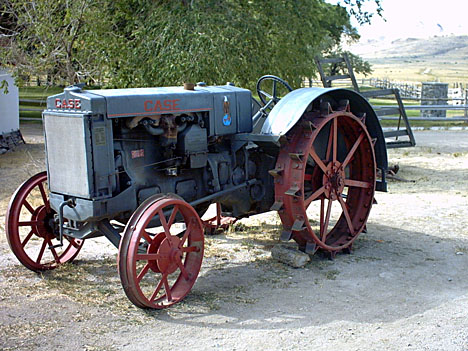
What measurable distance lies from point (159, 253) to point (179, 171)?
3.45ft

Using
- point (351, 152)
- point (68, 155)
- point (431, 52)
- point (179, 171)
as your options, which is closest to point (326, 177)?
point (351, 152)

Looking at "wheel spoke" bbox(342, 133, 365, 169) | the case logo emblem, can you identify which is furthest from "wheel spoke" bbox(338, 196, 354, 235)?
the case logo emblem

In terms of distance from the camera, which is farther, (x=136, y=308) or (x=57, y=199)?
(x=57, y=199)

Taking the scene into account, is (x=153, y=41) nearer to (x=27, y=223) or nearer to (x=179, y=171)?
(x=179, y=171)

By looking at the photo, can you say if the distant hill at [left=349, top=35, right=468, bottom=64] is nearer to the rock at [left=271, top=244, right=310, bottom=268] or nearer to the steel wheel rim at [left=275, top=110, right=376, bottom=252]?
the steel wheel rim at [left=275, top=110, right=376, bottom=252]

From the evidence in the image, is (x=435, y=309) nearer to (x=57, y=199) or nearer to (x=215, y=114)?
(x=215, y=114)

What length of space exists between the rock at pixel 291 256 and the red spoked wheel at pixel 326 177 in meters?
0.08

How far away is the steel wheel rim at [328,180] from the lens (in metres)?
5.79

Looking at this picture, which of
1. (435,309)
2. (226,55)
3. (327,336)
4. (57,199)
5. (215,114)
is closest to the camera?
(327,336)

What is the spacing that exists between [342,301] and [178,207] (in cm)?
153

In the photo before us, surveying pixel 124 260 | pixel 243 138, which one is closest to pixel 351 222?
pixel 243 138

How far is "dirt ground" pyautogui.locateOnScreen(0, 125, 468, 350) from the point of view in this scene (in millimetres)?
4344

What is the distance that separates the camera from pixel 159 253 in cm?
488

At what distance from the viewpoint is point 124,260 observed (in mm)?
4621
